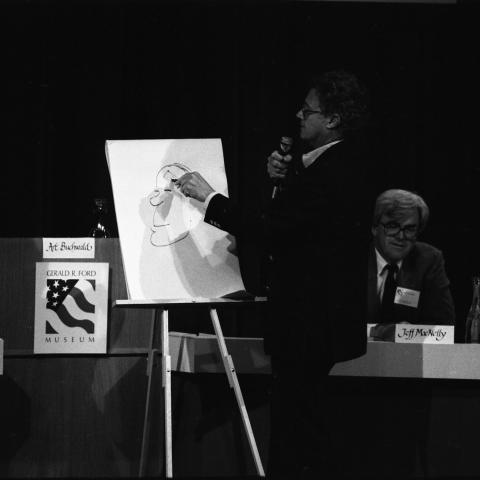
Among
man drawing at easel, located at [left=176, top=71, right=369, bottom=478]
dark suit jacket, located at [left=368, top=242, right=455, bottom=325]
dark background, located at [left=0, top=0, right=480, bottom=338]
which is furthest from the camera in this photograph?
dark background, located at [left=0, top=0, right=480, bottom=338]

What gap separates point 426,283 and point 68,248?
1.48 m

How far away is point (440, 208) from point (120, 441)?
2.15 meters

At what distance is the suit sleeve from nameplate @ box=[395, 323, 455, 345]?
50 cm

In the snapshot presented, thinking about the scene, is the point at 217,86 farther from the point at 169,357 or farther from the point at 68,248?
the point at 169,357

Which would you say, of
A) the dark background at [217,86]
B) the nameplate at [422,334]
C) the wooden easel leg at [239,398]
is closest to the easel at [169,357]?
the wooden easel leg at [239,398]

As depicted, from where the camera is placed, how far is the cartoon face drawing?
2.76 meters

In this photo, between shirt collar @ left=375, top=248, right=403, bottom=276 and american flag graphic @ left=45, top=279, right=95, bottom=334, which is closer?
american flag graphic @ left=45, top=279, right=95, bottom=334

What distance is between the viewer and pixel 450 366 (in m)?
2.81

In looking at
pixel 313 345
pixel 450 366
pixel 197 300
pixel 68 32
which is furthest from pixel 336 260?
pixel 68 32

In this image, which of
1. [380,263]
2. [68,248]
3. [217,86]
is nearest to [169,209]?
[68,248]

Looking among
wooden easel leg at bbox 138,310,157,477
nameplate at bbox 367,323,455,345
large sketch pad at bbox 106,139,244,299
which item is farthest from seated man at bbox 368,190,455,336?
wooden easel leg at bbox 138,310,157,477

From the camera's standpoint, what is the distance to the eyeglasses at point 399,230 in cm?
352

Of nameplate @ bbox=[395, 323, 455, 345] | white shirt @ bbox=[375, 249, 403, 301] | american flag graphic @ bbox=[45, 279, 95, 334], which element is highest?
white shirt @ bbox=[375, 249, 403, 301]

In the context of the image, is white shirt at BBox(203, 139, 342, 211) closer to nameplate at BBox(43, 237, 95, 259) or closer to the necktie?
nameplate at BBox(43, 237, 95, 259)
